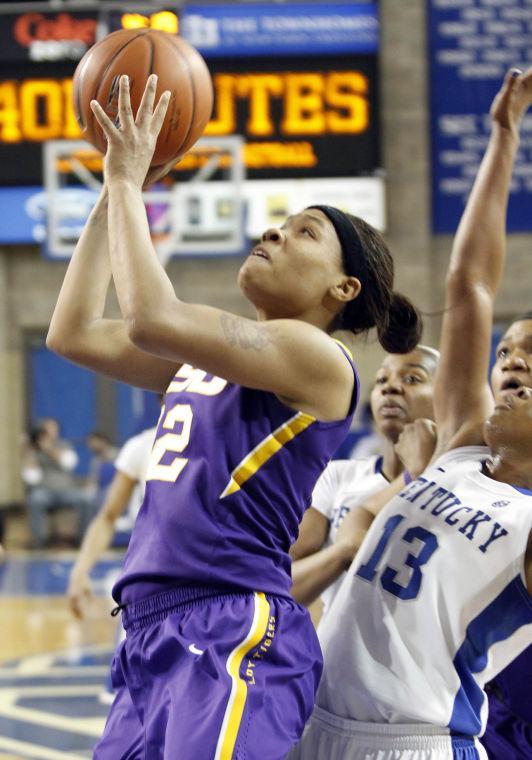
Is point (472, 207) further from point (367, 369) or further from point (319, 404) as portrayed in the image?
point (367, 369)

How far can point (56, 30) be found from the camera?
10477mm

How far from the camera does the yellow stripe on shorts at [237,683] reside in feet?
6.39

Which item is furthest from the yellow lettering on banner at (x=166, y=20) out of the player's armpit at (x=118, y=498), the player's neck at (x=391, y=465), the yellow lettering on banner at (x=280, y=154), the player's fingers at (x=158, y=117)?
the player's fingers at (x=158, y=117)

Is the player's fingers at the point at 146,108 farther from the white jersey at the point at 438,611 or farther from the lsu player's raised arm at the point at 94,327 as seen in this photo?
the white jersey at the point at 438,611

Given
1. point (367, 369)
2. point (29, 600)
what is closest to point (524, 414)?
point (29, 600)

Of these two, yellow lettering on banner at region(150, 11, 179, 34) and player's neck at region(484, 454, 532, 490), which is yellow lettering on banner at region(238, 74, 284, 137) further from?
player's neck at region(484, 454, 532, 490)

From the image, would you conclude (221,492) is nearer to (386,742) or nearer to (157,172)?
(386,742)

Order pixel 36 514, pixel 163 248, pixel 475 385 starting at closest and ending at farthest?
pixel 475 385
pixel 163 248
pixel 36 514

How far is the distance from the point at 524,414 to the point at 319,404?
1.25 ft

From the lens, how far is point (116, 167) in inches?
84.4

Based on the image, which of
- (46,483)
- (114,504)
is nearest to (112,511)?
(114,504)

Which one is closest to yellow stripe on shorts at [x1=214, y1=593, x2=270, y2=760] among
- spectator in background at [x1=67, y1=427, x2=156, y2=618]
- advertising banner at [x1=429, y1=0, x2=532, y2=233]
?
spectator in background at [x1=67, y1=427, x2=156, y2=618]

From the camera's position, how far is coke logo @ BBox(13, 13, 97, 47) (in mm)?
10461

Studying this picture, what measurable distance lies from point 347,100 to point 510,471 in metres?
9.00
